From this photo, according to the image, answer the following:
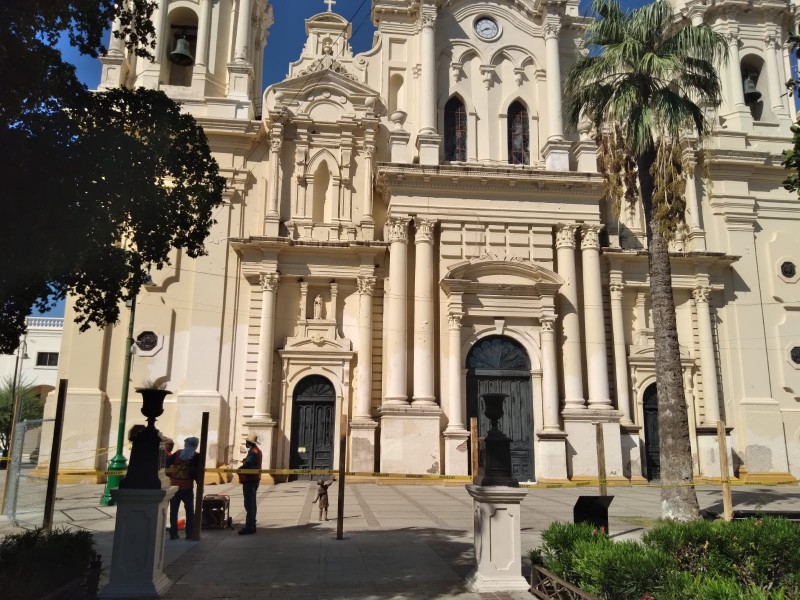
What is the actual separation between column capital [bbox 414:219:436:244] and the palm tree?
7.45 m

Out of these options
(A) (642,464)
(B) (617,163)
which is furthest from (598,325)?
(B) (617,163)

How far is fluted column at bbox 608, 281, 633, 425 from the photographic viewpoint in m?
23.8

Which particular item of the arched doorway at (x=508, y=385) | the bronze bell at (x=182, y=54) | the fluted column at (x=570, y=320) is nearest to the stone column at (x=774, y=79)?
the fluted column at (x=570, y=320)

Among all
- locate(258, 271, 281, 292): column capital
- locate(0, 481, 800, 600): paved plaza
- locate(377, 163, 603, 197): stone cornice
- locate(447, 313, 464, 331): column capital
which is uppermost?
locate(377, 163, 603, 197): stone cornice

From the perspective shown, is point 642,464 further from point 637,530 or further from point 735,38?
point 735,38

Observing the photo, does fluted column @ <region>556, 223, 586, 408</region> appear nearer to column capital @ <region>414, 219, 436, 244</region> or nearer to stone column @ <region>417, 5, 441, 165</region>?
column capital @ <region>414, 219, 436, 244</region>

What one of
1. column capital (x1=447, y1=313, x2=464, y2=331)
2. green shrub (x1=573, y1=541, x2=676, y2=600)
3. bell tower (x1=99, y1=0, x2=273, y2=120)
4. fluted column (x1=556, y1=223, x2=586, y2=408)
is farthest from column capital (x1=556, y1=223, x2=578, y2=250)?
green shrub (x1=573, y1=541, x2=676, y2=600)

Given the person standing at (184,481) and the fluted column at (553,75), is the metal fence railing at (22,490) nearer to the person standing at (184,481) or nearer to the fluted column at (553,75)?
the person standing at (184,481)

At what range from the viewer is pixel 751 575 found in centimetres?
715

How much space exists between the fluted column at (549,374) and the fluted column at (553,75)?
712cm

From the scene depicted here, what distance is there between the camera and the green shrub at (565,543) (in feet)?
24.8

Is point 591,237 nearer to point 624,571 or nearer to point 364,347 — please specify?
point 364,347

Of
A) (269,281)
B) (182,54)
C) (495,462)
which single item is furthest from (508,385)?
(182,54)

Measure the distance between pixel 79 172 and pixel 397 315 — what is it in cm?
1442
